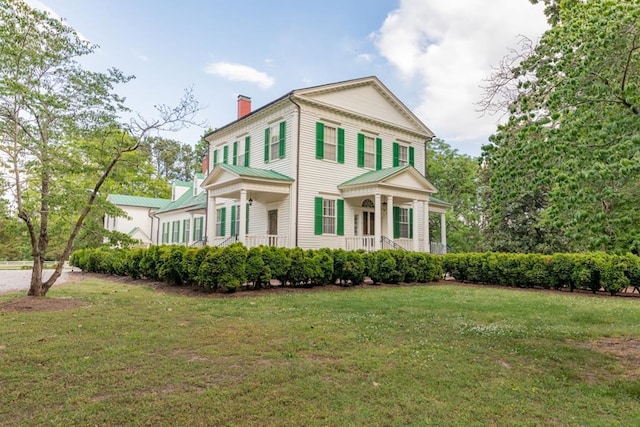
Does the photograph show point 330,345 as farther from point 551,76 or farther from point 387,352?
point 551,76

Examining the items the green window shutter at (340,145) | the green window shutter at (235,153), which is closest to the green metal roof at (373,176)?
the green window shutter at (340,145)

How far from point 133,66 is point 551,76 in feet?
29.4

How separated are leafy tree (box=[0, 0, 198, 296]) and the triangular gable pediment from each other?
7563mm

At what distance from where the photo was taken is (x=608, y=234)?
4.07 meters

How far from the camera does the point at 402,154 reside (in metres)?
19.2

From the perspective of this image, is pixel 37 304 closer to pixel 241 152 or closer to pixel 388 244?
pixel 388 244

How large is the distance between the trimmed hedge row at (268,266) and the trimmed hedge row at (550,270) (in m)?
1.19

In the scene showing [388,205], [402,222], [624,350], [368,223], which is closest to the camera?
[624,350]

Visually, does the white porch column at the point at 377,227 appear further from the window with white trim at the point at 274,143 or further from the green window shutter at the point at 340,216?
the window with white trim at the point at 274,143

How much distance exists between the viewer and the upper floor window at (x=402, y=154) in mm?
18859

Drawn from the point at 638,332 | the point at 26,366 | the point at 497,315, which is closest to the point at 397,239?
the point at 497,315

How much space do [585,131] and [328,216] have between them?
12452 mm

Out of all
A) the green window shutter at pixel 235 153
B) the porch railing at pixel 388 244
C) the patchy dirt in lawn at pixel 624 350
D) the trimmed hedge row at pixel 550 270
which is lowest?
the patchy dirt in lawn at pixel 624 350

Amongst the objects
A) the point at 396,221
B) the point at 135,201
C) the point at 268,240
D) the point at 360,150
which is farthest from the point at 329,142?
the point at 135,201
